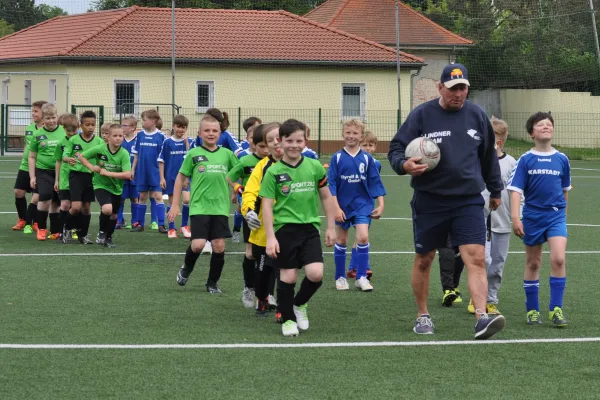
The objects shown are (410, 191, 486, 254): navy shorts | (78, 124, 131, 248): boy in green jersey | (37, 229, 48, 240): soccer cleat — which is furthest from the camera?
(37, 229, 48, 240): soccer cleat

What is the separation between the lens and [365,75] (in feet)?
131

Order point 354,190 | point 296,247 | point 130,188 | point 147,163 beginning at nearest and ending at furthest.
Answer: point 296,247
point 354,190
point 147,163
point 130,188

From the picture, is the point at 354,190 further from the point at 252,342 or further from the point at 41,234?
the point at 41,234

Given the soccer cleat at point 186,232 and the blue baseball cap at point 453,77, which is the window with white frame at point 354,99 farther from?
the blue baseball cap at point 453,77

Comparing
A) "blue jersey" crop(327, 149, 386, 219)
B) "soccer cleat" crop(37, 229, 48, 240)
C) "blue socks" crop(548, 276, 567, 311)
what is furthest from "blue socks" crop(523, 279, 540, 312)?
"soccer cleat" crop(37, 229, 48, 240)

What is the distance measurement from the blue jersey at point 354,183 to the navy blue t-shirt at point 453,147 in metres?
2.67

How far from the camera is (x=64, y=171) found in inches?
528

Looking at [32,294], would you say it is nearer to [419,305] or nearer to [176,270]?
[176,270]

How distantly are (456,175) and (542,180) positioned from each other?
1029 millimetres

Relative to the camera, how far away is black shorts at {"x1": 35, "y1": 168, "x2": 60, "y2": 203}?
13.8 meters

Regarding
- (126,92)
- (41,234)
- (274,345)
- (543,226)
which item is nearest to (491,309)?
(543,226)

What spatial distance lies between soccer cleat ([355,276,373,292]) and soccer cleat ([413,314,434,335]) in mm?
2137

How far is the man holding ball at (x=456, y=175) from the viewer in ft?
24.2

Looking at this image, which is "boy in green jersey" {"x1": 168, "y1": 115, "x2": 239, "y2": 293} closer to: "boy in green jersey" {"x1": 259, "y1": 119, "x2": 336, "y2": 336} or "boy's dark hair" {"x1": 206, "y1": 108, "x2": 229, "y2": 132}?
"boy's dark hair" {"x1": 206, "y1": 108, "x2": 229, "y2": 132}
